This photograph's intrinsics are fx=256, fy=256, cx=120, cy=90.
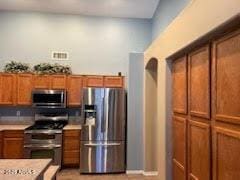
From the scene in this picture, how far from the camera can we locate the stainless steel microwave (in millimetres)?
5629

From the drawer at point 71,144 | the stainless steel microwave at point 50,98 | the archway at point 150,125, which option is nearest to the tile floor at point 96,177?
the archway at point 150,125

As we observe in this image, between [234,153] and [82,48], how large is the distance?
493 cm

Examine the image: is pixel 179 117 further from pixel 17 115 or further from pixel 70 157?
pixel 17 115

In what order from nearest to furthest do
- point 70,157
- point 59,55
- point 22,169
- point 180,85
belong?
1. point 22,169
2. point 180,85
3. point 70,157
4. point 59,55

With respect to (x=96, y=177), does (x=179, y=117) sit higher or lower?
higher

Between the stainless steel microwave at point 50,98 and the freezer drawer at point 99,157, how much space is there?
106 cm

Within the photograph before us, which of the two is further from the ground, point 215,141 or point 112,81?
point 112,81

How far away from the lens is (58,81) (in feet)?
19.0

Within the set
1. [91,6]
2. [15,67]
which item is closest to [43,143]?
[15,67]

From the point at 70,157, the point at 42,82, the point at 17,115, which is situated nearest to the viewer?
the point at 70,157

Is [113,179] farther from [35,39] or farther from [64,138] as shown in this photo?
[35,39]

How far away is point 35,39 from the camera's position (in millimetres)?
6203

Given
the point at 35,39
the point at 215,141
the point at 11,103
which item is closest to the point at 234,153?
the point at 215,141

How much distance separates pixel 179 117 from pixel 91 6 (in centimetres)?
364
